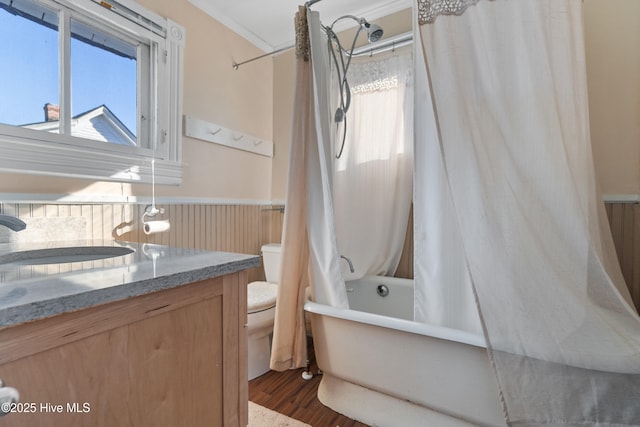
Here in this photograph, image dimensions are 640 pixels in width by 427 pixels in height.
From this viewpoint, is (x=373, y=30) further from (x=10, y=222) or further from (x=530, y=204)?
(x=10, y=222)

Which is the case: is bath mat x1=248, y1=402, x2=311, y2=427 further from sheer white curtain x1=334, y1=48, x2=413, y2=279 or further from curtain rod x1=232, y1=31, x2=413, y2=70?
curtain rod x1=232, y1=31, x2=413, y2=70

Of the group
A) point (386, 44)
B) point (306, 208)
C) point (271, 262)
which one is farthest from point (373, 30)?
point (271, 262)

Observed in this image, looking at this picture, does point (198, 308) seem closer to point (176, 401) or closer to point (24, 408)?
point (176, 401)

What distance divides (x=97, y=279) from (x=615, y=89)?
7.46 feet

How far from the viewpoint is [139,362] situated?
60 cm

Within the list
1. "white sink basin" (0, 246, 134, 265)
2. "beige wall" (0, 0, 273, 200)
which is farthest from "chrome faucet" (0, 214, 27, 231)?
"beige wall" (0, 0, 273, 200)

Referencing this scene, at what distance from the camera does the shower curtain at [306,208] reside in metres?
→ 1.51

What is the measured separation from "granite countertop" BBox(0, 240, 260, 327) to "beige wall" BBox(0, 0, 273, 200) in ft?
3.27

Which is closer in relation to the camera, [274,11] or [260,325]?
[260,325]

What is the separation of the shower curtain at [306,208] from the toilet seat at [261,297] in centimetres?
20

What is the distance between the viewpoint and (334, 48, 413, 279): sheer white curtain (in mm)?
1930

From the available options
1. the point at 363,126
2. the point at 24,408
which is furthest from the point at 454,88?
the point at 24,408

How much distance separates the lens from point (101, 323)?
0.54 meters

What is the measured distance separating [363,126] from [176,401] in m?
1.82
